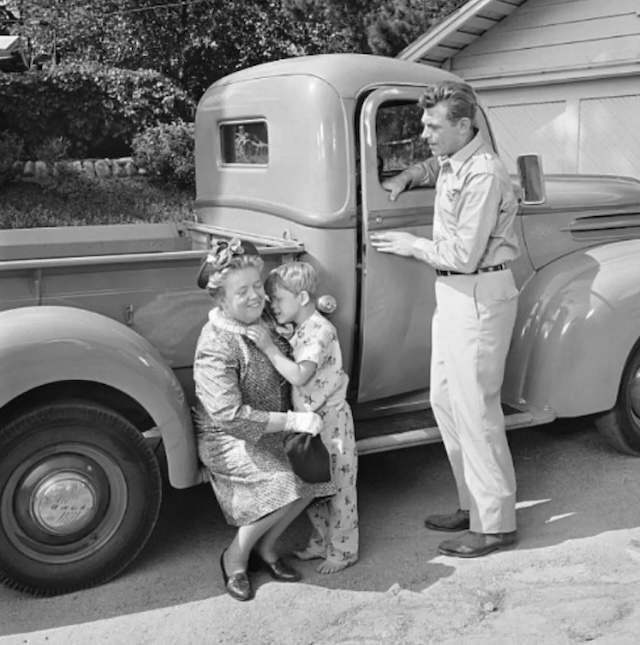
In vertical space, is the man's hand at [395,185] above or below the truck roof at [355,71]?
below

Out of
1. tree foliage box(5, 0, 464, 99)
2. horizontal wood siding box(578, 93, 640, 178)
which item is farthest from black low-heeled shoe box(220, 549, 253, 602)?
tree foliage box(5, 0, 464, 99)

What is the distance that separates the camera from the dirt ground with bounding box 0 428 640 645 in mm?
3219

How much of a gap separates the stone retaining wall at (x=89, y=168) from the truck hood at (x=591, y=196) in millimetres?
11829

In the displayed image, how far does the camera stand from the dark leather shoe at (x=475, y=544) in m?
3.78

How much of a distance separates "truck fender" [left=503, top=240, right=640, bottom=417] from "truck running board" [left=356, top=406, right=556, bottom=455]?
9 cm

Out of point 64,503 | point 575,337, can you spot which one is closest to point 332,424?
point 64,503

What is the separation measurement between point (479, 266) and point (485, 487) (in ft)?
3.05

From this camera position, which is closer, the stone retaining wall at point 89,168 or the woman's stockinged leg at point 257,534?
the woman's stockinged leg at point 257,534

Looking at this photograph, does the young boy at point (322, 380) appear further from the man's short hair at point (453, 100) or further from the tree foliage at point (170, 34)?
the tree foliage at point (170, 34)

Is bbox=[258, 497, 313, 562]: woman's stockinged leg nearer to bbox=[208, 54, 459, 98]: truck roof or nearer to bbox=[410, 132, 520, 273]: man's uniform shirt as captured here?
bbox=[410, 132, 520, 273]: man's uniform shirt

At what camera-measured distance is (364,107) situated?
3.96 m

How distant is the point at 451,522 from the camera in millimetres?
4059

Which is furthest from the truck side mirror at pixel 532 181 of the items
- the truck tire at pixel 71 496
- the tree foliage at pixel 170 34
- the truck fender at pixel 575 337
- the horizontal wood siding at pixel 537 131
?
the tree foliage at pixel 170 34

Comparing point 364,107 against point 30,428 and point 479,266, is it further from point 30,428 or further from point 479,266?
point 30,428
